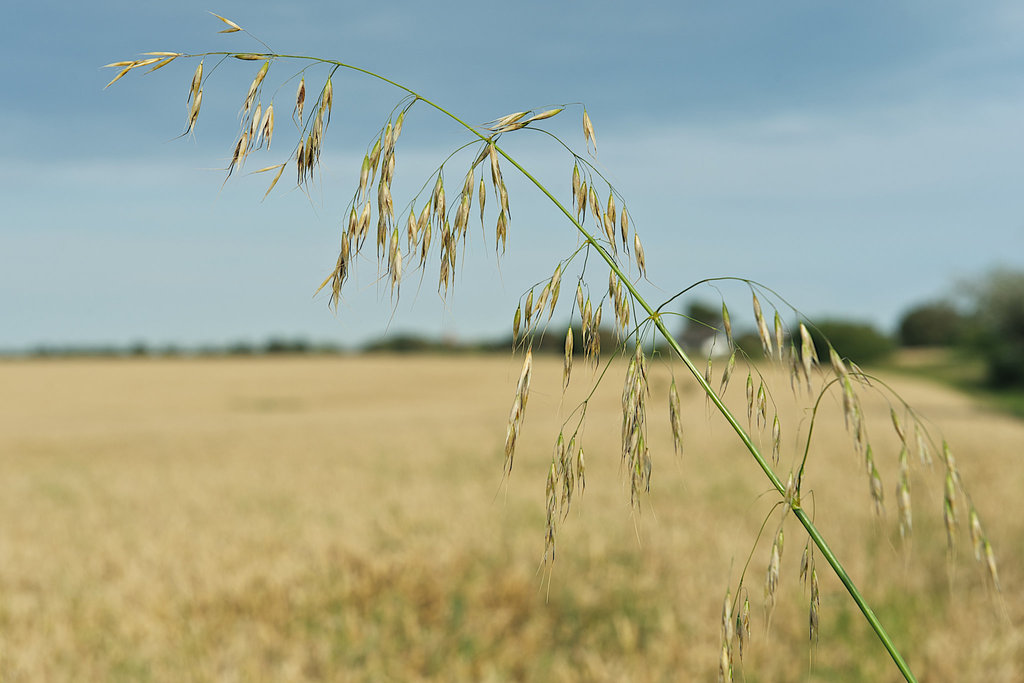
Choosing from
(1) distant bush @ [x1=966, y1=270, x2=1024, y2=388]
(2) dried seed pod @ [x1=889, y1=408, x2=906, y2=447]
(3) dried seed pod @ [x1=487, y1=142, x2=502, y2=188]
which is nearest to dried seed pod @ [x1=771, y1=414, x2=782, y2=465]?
(2) dried seed pod @ [x1=889, y1=408, x2=906, y2=447]

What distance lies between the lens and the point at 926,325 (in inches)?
2928

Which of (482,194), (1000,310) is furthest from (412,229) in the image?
(1000,310)

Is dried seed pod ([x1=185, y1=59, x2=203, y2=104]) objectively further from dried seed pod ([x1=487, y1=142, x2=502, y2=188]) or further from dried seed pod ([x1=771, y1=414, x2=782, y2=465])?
dried seed pod ([x1=771, y1=414, x2=782, y2=465])

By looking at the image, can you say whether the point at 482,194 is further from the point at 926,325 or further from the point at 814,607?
the point at 926,325

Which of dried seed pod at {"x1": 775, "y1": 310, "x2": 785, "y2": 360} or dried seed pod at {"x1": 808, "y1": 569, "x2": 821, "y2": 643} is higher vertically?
dried seed pod at {"x1": 775, "y1": 310, "x2": 785, "y2": 360}

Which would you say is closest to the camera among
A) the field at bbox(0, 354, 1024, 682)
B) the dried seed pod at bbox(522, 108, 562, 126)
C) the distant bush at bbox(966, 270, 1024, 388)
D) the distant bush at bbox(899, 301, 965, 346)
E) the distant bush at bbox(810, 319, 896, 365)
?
the dried seed pod at bbox(522, 108, 562, 126)

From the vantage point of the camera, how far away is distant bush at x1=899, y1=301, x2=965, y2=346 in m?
72.2

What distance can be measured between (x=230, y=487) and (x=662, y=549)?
13.7 ft

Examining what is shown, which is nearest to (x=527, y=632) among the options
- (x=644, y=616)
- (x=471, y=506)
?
(x=644, y=616)

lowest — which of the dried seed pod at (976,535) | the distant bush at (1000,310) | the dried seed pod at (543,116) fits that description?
the dried seed pod at (976,535)

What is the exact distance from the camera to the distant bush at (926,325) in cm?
7221

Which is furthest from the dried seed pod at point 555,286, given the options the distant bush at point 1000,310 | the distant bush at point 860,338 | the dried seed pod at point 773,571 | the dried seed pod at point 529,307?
the distant bush at point 860,338

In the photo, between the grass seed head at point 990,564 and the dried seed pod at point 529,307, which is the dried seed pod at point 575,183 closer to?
the dried seed pod at point 529,307

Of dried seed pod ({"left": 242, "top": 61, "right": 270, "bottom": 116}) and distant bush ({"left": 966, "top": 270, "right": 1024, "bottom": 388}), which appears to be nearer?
dried seed pod ({"left": 242, "top": 61, "right": 270, "bottom": 116})
